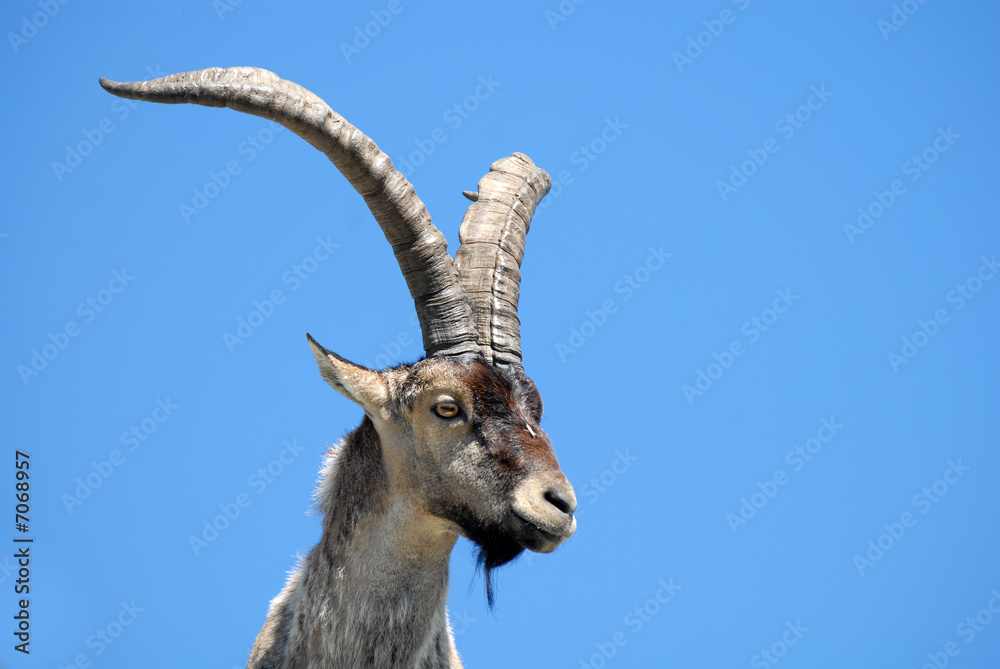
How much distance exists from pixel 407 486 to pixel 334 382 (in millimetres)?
989

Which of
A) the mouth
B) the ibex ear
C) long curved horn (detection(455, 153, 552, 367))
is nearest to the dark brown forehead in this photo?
long curved horn (detection(455, 153, 552, 367))

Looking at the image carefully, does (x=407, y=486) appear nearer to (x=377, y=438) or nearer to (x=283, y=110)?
(x=377, y=438)

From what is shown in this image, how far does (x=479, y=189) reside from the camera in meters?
10.2

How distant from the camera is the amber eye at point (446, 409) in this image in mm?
8172

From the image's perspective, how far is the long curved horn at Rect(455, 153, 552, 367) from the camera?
9055 mm

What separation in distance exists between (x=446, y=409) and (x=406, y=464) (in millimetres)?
529

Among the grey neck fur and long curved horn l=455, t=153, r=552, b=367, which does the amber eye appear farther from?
long curved horn l=455, t=153, r=552, b=367

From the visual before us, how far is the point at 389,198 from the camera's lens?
29.0 feet

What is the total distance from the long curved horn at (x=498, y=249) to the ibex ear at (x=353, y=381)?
0.99 m

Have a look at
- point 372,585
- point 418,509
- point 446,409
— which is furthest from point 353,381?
point 372,585

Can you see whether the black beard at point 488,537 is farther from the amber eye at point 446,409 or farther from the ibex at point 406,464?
the amber eye at point 446,409

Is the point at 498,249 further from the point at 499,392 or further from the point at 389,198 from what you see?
the point at 499,392

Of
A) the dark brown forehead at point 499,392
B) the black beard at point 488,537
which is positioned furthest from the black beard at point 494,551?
the dark brown forehead at point 499,392

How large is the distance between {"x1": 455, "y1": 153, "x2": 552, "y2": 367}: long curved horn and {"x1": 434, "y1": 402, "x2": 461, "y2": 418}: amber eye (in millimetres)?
792
